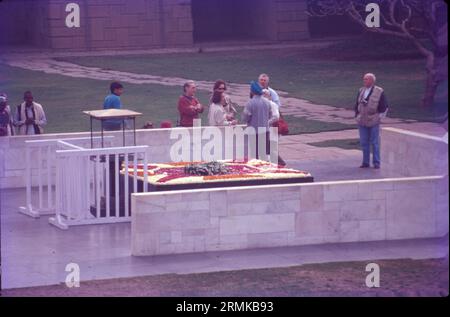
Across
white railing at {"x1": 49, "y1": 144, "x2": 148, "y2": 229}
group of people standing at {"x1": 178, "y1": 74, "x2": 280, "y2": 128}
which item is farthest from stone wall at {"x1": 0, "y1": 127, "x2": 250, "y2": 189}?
white railing at {"x1": 49, "y1": 144, "x2": 148, "y2": 229}

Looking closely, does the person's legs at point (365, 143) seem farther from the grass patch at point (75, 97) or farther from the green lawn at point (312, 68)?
the green lawn at point (312, 68)

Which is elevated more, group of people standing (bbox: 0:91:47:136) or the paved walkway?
group of people standing (bbox: 0:91:47:136)

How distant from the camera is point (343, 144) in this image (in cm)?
2320

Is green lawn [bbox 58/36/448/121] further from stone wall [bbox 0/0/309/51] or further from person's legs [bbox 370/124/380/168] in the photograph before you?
person's legs [bbox 370/124/380/168]

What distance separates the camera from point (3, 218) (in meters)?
16.0

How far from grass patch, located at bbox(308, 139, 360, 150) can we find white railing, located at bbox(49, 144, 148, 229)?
798 cm

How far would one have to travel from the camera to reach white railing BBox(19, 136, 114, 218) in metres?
16.2

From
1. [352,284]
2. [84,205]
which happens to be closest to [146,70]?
[84,205]

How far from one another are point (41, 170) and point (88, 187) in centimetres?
185

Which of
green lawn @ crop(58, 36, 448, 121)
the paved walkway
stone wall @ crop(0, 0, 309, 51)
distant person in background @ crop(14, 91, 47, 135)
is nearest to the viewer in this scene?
the paved walkway

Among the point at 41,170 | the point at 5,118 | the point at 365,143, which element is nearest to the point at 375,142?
the point at 365,143

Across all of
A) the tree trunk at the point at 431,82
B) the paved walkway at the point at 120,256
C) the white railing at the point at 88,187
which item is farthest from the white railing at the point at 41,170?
the tree trunk at the point at 431,82

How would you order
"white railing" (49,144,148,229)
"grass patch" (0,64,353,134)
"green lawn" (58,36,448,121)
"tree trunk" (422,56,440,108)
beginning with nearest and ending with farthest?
"white railing" (49,144,148,229)
"grass patch" (0,64,353,134)
"tree trunk" (422,56,440,108)
"green lawn" (58,36,448,121)
